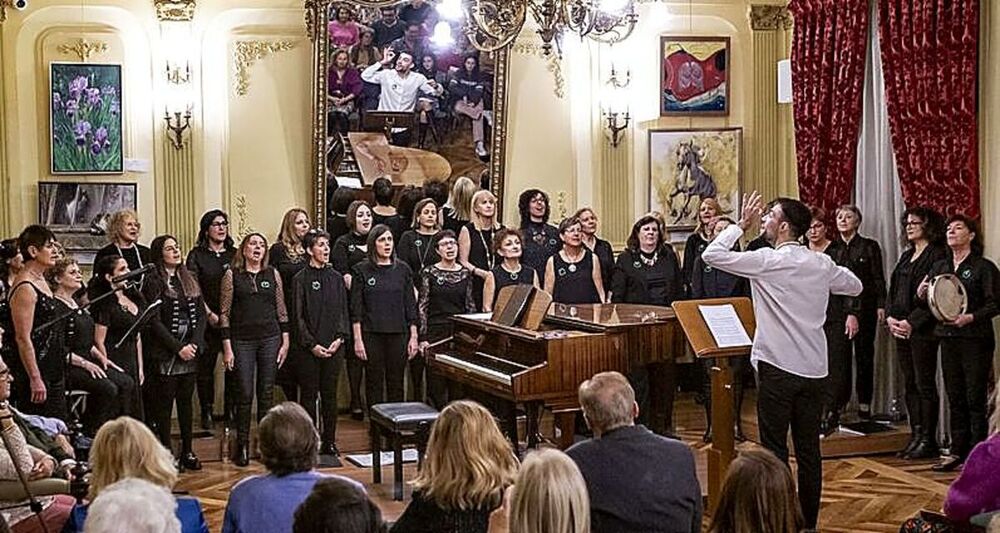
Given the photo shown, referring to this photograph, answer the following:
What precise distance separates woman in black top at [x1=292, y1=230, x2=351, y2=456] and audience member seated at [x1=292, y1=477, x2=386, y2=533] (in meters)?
5.12

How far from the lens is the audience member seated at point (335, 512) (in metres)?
3.24

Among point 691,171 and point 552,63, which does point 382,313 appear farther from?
point 691,171

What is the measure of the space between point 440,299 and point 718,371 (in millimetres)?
2548

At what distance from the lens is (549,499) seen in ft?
11.8

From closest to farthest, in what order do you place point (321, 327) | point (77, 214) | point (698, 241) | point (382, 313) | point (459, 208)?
1. point (321, 327)
2. point (382, 313)
3. point (77, 214)
4. point (698, 241)
5. point (459, 208)

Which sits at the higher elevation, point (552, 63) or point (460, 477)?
point (552, 63)

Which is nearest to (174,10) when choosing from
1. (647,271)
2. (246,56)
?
(246,56)

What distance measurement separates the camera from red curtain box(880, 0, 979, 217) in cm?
850

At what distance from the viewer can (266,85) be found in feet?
32.7

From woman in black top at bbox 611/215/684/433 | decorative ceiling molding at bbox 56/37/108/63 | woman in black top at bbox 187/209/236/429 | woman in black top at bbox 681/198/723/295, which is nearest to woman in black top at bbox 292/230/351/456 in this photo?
woman in black top at bbox 187/209/236/429

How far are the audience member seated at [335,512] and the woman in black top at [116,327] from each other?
15.6 feet

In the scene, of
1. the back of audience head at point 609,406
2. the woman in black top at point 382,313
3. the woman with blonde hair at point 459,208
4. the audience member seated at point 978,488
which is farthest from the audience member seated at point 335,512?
the woman with blonde hair at point 459,208

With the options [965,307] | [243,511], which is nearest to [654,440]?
[243,511]

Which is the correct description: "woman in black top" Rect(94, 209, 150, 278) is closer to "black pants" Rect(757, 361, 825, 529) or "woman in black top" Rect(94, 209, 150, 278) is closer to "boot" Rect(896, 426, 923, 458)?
"black pants" Rect(757, 361, 825, 529)
